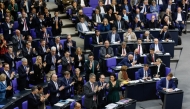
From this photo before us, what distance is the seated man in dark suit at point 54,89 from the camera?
1049 cm

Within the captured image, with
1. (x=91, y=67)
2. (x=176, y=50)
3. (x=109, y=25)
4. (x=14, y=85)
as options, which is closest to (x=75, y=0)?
(x=109, y=25)

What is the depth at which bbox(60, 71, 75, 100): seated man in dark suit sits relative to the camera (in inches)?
423

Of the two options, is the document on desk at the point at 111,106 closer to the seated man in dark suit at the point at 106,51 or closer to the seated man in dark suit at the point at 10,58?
the seated man in dark suit at the point at 106,51

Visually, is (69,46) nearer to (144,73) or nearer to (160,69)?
(144,73)

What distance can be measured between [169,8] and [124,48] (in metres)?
4.53

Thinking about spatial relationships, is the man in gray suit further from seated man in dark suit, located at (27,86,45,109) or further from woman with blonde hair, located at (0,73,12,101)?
woman with blonde hair, located at (0,73,12,101)

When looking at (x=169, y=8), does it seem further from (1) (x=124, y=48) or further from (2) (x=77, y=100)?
(2) (x=77, y=100)

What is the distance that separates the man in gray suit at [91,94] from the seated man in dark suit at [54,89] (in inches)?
28.2

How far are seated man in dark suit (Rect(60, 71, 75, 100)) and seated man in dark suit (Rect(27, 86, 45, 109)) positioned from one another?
0.99m

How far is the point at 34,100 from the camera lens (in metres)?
9.75

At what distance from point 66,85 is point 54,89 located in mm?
403

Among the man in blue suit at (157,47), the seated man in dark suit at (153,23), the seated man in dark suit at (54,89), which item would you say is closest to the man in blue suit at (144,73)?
the man in blue suit at (157,47)

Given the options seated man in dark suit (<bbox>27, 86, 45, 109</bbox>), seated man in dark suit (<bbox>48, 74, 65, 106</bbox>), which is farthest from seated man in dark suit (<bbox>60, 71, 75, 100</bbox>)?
seated man in dark suit (<bbox>27, 86, 45, 109</bbox>)

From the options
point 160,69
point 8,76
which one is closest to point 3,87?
point 8,76
